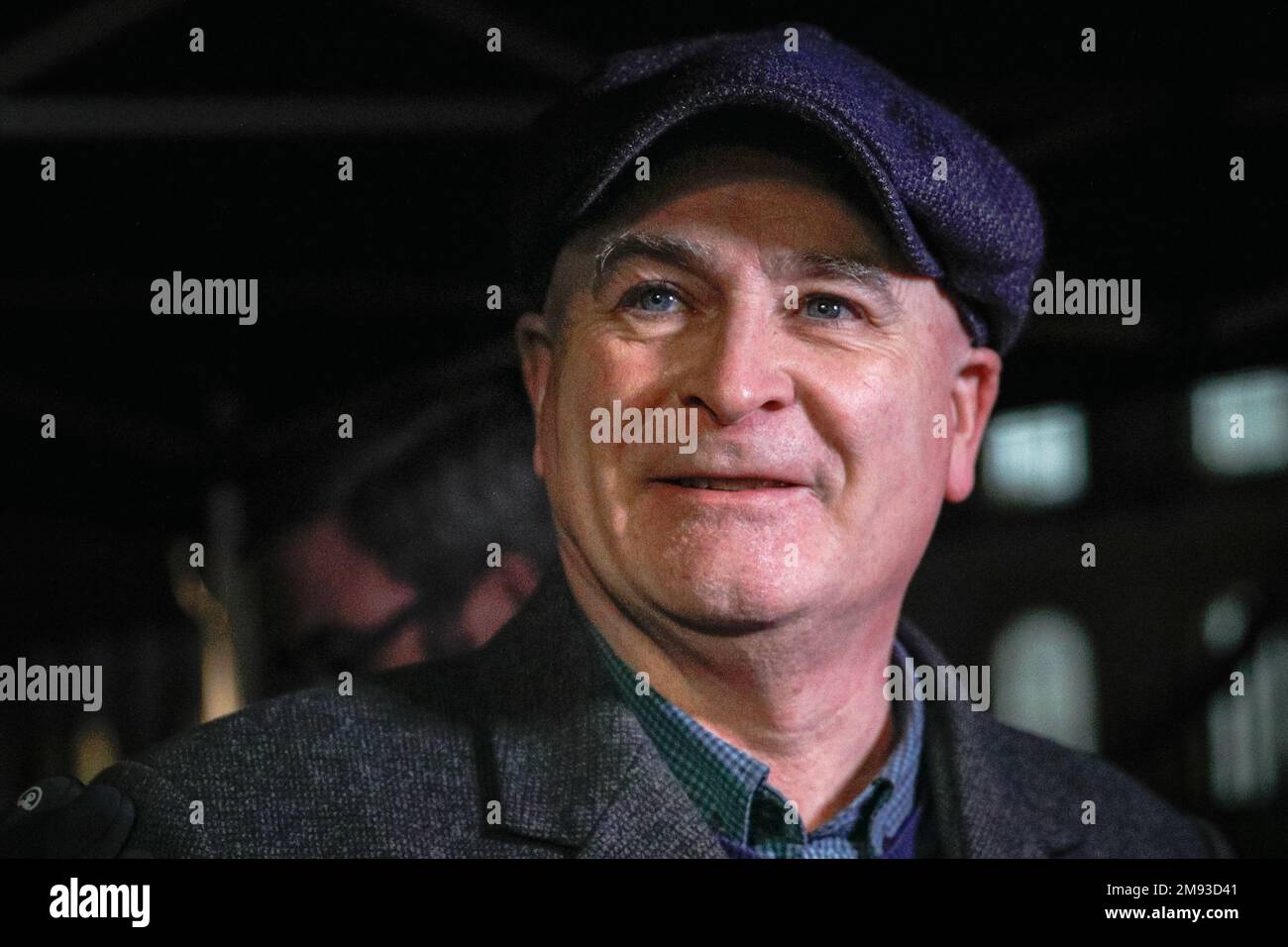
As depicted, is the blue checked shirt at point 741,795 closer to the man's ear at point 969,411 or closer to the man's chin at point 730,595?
the man's chin at point 730,595

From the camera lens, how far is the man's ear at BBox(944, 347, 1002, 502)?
4.32 ft

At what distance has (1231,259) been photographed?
1.59 metres

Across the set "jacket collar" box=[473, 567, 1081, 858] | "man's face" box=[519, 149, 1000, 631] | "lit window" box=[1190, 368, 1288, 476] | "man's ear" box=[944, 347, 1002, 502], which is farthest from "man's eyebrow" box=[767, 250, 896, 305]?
"lit window" box=[1190, 368, 1288, 476]

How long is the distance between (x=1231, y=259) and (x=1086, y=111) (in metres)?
0.24

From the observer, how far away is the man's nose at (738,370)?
1160mm

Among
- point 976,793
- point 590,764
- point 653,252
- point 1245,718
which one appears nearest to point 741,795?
point 590,764

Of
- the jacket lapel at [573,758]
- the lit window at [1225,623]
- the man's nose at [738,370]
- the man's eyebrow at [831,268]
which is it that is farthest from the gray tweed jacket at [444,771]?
the lit window at [1225,623]

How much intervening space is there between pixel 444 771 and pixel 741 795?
0.26 metres

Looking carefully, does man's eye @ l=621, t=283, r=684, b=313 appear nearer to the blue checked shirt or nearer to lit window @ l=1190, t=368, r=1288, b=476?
the blue checked shirt

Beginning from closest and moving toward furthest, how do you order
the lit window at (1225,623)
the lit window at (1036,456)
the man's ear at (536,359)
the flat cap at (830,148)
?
1. the flat cap at (830,148)
2. the man's ear at (536,359)
3. the lit window at (1036,456)
4. the lit window at (1225,623)

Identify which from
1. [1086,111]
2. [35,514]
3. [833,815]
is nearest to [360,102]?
[35,514]
